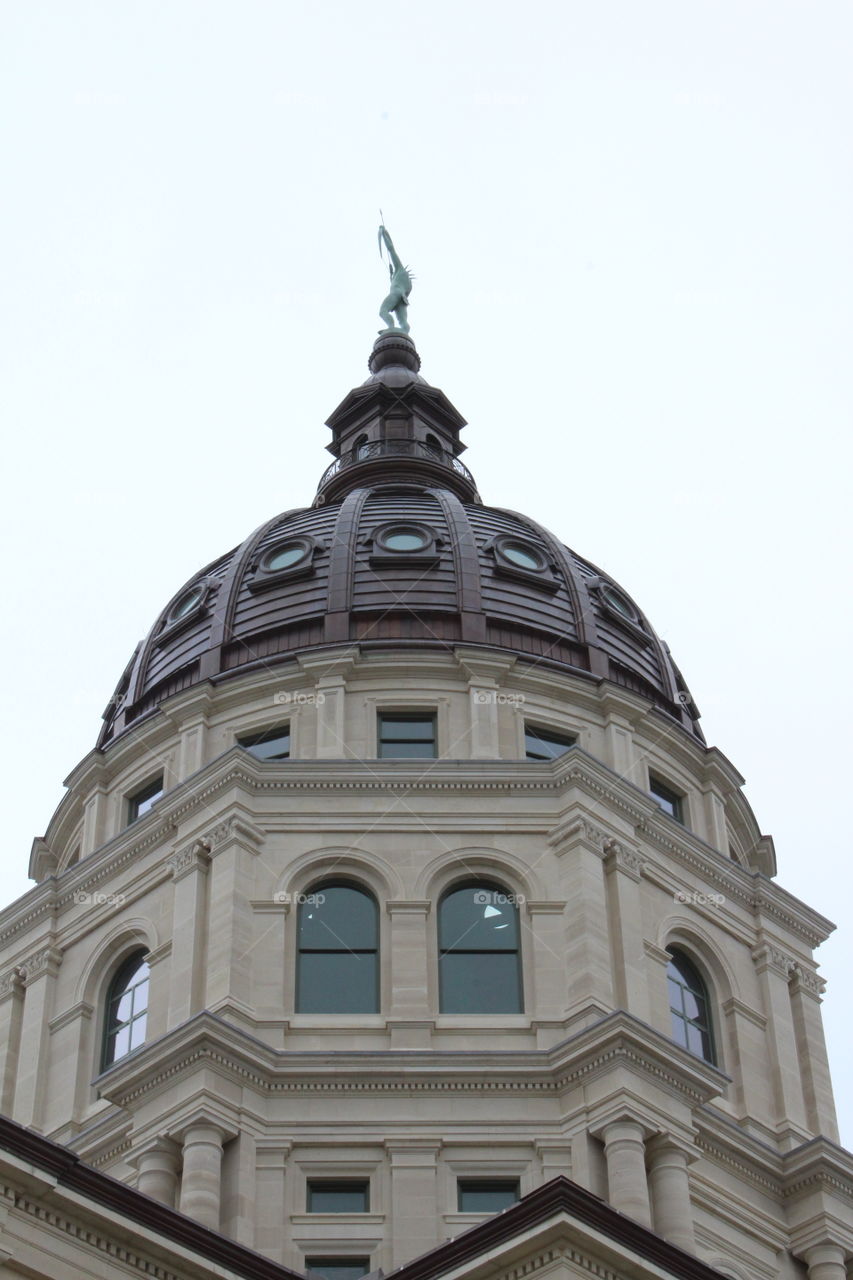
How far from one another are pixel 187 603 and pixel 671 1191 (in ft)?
75.8

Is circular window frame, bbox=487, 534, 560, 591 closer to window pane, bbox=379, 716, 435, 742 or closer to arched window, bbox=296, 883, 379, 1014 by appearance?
window pane, bbox=379, 716, 435, 742

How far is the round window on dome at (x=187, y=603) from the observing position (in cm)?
6306

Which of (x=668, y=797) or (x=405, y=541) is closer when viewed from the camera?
(x=668, y=797)

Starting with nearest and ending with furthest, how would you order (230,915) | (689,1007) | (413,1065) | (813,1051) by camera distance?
(413,1065), (230,915), (689,1007), (813,1051)

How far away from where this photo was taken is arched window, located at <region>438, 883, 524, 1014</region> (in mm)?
50188

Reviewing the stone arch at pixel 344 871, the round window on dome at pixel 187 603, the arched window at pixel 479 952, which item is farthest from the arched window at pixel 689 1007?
the round window on dome at pixel 187 603

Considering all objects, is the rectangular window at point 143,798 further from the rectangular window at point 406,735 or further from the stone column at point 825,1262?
the stone column at point 825,1262

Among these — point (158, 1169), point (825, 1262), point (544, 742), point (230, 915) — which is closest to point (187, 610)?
point (544, 742)

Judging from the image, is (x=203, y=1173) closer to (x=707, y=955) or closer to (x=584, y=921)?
(x=584, y=921)

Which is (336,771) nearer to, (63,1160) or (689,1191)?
(689,1191)

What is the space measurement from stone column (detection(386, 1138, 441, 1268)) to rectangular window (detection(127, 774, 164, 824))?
45.5ft

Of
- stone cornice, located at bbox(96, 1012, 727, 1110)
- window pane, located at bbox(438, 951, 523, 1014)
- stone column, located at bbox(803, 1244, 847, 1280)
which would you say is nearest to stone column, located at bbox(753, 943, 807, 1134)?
stone column, located at bbox(803, 1244, 847, 1280)

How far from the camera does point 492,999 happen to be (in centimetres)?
5022

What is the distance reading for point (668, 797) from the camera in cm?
5934
